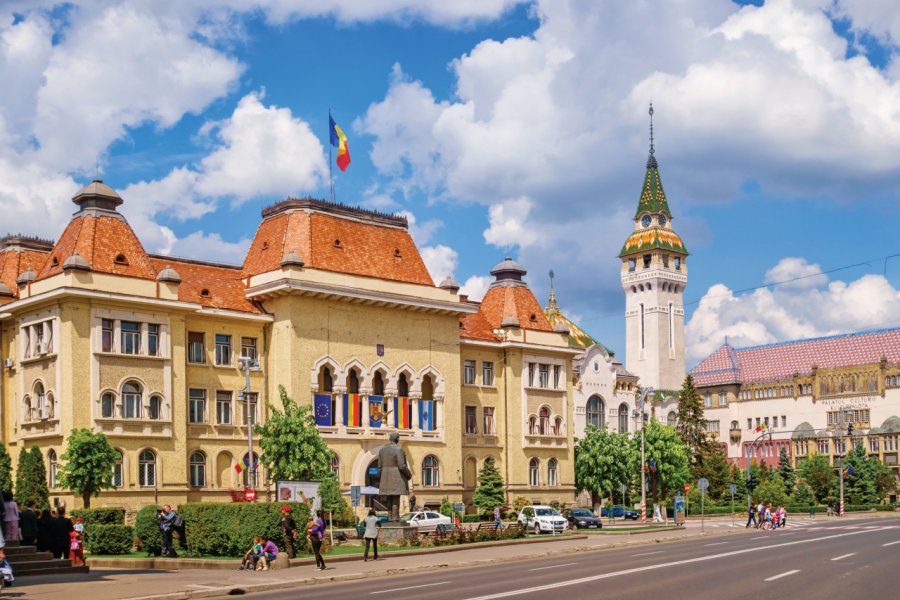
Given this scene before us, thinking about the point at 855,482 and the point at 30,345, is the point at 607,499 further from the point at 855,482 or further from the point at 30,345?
the point at 30,345

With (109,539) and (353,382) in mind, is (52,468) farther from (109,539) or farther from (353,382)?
(353,382)

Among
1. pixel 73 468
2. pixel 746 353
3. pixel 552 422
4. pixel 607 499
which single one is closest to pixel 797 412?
pixel 746 353

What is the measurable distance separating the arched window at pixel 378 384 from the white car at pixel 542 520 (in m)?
11.0

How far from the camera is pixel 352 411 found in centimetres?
5909

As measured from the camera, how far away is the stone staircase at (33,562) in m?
28.5

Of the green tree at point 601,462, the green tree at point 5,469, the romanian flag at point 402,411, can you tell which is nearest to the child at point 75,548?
the green tree at point 5,469

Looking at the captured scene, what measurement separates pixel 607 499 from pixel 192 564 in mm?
64663

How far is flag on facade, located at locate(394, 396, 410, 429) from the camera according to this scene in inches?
2418

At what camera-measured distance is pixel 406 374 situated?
6247 cm

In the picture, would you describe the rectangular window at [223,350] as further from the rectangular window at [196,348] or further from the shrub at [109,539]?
the shrub at [109,539]

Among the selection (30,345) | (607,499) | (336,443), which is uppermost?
(30,345)

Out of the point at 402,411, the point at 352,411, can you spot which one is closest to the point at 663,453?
→ the point at 402,411

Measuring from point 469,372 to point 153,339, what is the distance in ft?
71.3

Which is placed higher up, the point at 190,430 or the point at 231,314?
the point at 231,314
